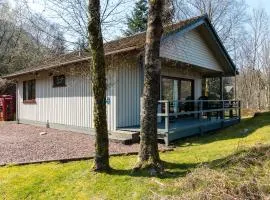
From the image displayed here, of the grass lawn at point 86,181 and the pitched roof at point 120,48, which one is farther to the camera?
the pitched roof at point 120,48

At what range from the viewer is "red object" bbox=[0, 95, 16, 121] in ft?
65.5

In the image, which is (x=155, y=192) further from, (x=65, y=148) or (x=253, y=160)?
(x=65, y=148)

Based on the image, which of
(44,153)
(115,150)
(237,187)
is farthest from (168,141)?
(237,187)

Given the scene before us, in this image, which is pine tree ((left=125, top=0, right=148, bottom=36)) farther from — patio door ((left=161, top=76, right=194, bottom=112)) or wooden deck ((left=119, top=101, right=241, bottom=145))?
patio door ((left=161, top=76, right=194, bottom=112))

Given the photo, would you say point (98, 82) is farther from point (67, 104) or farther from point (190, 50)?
point (190, 50)

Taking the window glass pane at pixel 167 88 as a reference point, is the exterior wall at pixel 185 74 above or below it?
above

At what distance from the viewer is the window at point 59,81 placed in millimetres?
14273

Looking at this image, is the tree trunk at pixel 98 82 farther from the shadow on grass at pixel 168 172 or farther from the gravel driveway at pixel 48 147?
the gravel driveway at pixel 48 147

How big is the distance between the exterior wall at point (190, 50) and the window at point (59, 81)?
16.0ft

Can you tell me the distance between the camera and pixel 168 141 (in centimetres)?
988

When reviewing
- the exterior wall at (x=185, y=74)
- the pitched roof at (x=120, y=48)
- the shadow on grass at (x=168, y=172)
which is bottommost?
the shadow on grass at (x=168, y=172)

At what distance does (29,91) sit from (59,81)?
3.96 metres

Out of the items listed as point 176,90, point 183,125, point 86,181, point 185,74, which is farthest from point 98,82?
point 185,74

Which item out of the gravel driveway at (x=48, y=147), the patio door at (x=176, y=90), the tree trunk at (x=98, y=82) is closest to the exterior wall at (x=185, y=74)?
the patio door at (x=176, y=90)
